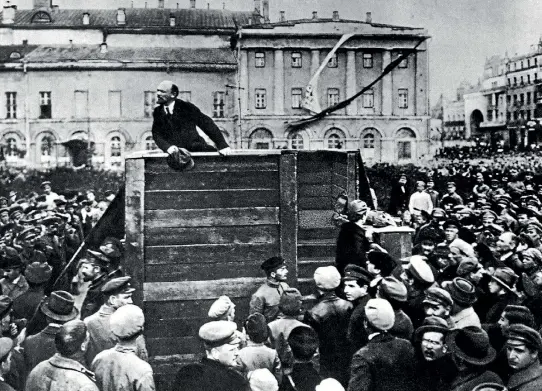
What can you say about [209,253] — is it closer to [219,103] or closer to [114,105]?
[219,103]

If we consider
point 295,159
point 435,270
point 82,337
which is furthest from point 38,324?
point 435,270

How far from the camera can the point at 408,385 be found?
4.30m

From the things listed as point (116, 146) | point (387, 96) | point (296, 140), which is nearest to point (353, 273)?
point (296, 140)

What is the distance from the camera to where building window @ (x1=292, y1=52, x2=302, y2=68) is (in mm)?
44125

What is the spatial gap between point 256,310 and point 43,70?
136ft

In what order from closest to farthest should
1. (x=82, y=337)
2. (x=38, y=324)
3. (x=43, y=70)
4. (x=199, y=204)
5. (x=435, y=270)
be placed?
(x=82, y=337) < (x=38, y=324) < (x=199, y=204) < (x=435, y=270) < (x=43, y=70)

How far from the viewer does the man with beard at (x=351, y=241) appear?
6.09 meters

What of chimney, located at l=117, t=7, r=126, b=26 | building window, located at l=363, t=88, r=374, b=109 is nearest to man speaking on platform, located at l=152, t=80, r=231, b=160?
building window, located at l=363, t=88, r=374, b=109

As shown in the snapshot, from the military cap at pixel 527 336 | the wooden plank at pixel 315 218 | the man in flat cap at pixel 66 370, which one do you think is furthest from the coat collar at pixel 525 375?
the man in flat cap at pixel 66 370

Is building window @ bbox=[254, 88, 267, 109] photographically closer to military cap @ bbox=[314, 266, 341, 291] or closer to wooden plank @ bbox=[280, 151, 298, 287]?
wooden plank @ bbox=[280, 151, 298, 287]

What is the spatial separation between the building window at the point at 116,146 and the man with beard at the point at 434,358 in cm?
4100

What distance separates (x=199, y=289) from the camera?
572cm

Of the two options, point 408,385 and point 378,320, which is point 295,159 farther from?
point 408,385

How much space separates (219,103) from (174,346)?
39.7 m
